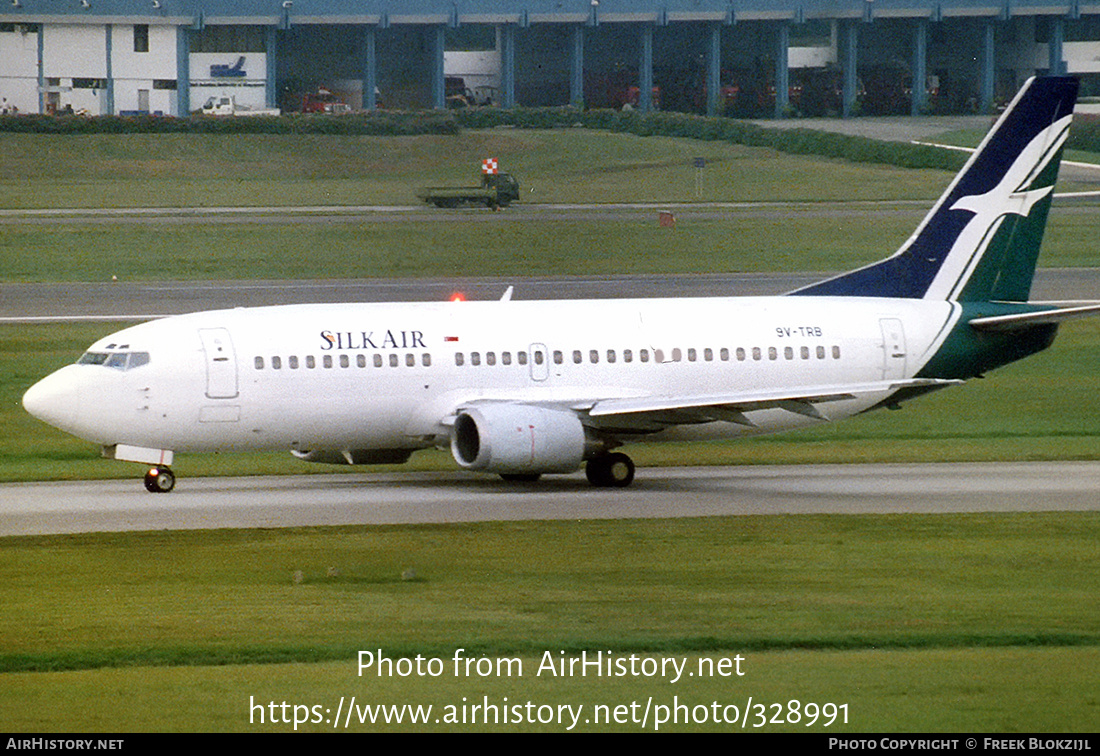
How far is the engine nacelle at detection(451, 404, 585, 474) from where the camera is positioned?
114 ft

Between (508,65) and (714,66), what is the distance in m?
11.0

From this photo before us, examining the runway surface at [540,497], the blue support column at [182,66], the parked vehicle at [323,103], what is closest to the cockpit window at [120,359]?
the runway surface at [540,497]

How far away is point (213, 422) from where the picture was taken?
35.2 metres

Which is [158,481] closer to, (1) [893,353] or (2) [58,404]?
(2) [58,404]

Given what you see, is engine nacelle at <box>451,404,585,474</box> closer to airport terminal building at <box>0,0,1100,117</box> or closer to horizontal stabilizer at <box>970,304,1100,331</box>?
horizontal stabilizer at <box>970,304,1100,331</box>

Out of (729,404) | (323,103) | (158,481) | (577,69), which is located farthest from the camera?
(577,69)

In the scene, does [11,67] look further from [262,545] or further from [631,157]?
[262,545]

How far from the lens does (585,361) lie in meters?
37.2

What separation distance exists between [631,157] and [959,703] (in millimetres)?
Answer: 75816

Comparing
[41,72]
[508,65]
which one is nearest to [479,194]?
[508,65]

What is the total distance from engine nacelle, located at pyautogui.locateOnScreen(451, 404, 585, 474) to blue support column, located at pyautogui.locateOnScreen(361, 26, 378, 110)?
6144 centimetres

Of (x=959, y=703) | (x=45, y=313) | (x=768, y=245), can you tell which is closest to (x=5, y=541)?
(x=959, y=703)

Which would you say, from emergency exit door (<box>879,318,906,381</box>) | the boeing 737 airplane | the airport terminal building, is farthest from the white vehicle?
emergency exit door (<box>879,318,906,381</box>)
